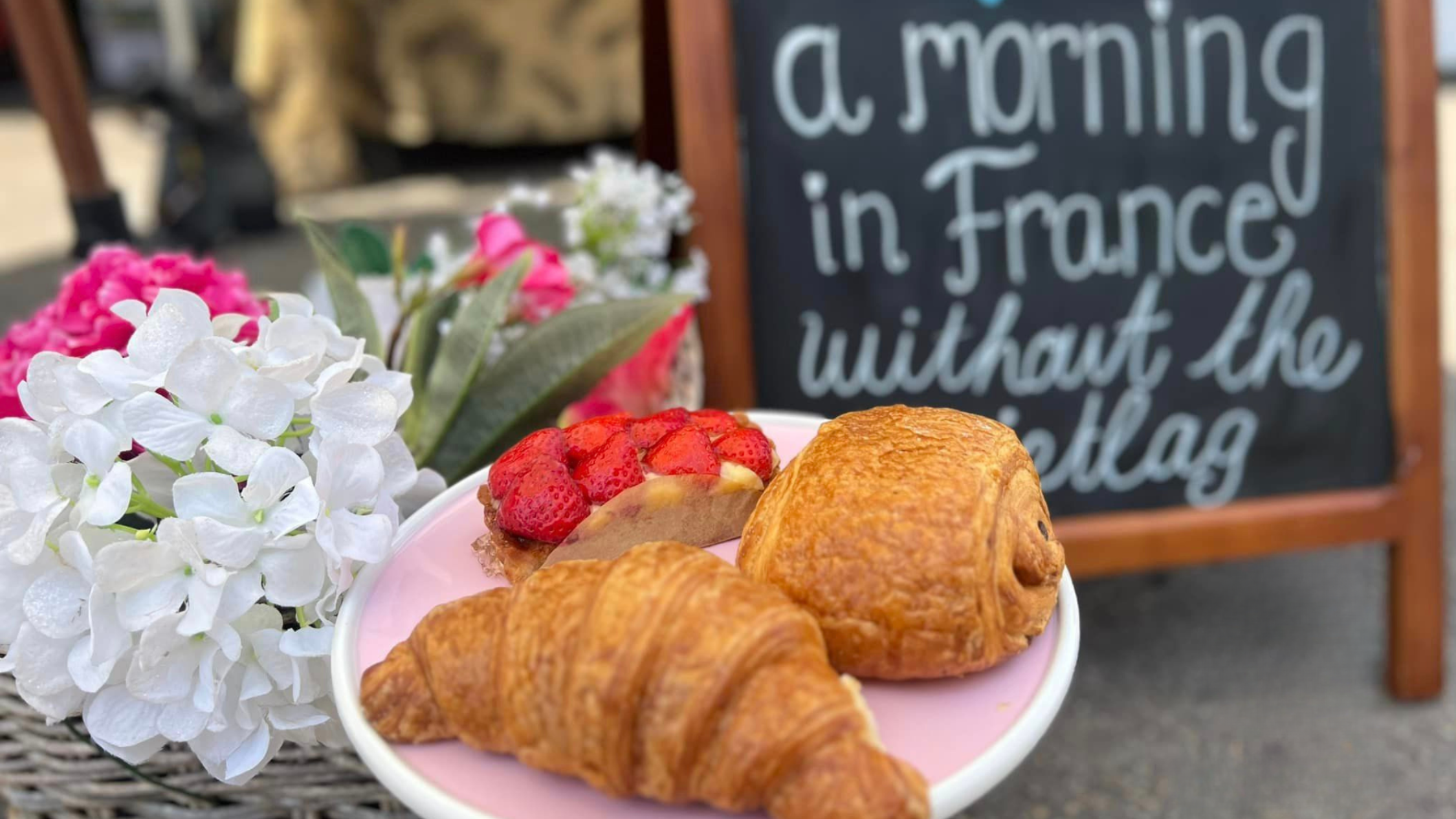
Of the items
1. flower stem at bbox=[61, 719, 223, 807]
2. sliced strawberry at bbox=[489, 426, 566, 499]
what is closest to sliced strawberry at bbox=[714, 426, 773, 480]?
sliced strawberry at bbox=[489, 426, 566, 499]

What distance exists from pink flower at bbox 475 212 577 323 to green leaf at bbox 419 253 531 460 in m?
0.09

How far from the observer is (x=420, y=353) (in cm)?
90

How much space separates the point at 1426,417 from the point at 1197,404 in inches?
11.1

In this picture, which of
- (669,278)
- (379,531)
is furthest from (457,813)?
(669,278)

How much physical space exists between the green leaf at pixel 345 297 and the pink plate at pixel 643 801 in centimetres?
26

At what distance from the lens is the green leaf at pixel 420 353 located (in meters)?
0.87

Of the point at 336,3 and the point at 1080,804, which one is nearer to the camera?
the point at 1080,804

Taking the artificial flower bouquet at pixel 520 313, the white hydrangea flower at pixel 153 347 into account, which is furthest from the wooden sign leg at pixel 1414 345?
the white hydrangea flower at pixel 153 347

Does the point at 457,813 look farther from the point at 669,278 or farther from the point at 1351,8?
the point at 1351,8

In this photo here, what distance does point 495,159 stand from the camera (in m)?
3.97

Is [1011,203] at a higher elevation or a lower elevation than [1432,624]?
higher

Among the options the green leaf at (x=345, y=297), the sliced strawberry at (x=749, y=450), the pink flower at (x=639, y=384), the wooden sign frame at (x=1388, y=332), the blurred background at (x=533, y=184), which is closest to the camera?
the sliced strawberry at (x=749, y=450)

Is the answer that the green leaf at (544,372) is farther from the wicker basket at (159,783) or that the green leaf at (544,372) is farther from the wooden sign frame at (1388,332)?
the wooden sign frame at (1388,332)

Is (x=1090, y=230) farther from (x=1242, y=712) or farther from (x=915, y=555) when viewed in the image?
(x=915, y=555)
